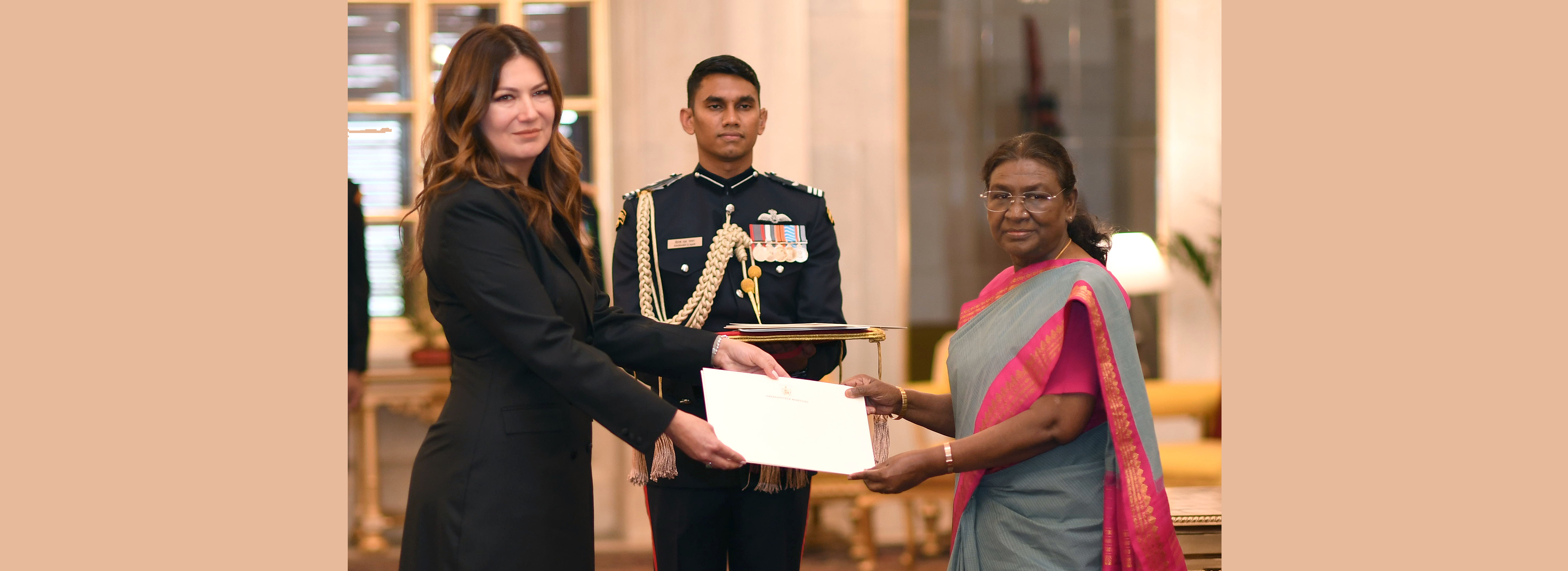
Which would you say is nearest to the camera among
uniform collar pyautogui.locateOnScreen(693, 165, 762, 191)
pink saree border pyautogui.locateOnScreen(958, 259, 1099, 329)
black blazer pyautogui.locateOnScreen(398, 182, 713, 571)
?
black blazer pyautogui.locateOnScreen(398, 182, 713, 571)

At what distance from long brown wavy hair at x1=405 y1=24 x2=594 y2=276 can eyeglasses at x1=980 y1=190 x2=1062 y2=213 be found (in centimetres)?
86

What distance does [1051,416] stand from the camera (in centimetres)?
→ 194

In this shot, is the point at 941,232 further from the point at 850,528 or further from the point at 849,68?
the point at 850,528

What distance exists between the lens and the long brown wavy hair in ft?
6.05

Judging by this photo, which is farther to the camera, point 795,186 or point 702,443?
point 795,186

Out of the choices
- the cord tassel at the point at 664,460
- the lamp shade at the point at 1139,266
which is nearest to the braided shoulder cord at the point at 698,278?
the cord tassel at the point at 664,460

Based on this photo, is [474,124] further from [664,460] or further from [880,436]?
[880,436]

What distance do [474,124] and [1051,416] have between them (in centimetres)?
119

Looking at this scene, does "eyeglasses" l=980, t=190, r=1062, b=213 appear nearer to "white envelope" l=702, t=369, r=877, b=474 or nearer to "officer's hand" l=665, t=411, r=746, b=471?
"white envelope" l=702, t=369, r=877, b=474

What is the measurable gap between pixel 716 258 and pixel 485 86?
3.02 feet

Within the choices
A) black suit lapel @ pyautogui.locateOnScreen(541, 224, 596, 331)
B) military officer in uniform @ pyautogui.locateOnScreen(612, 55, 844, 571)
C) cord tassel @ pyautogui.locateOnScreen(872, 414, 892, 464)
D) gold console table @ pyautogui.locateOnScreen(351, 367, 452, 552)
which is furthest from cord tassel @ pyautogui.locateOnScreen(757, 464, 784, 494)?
gold console table @ pyautogui.locateOnScreen(351, 367, 452, 552)

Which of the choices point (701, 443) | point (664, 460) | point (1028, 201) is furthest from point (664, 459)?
point (1028, 201)

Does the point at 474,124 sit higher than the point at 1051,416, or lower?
higher

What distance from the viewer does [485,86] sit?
184cm
